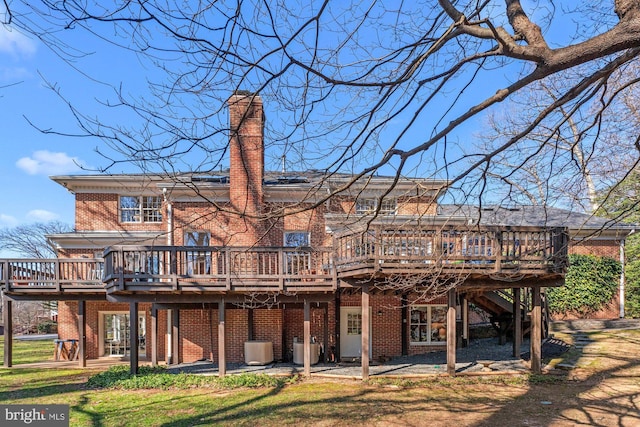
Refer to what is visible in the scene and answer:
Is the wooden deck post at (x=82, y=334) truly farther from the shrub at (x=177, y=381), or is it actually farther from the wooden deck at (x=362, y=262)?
the wooden deck at (x=362, y=262)

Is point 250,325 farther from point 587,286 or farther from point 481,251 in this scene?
point 587,286

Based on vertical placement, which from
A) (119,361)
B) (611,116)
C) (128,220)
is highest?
(611,116)

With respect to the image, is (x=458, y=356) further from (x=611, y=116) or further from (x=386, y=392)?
(x=611, y=116)

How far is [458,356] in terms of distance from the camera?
1285cm

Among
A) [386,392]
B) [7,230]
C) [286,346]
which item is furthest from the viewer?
[7,230]

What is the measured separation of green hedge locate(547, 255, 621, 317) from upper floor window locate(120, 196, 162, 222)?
17050 millimetres

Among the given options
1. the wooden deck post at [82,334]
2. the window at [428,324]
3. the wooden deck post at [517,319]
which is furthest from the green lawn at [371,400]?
the window at [428,324]

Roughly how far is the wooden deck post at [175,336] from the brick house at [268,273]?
99 millimetres

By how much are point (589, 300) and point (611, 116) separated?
1261 cm

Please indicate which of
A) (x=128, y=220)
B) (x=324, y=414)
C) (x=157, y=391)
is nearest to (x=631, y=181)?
(x=324, y=414)

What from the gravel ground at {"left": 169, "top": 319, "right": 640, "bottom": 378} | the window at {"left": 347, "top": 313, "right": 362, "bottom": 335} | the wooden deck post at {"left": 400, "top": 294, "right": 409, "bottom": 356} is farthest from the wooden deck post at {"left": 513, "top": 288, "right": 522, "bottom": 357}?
the window at {"left": 347, "top": 313, "right": 362, "bottom": 335}

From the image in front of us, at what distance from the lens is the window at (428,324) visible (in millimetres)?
14367

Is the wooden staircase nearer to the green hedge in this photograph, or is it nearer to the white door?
the white door

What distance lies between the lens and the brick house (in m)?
10.2
